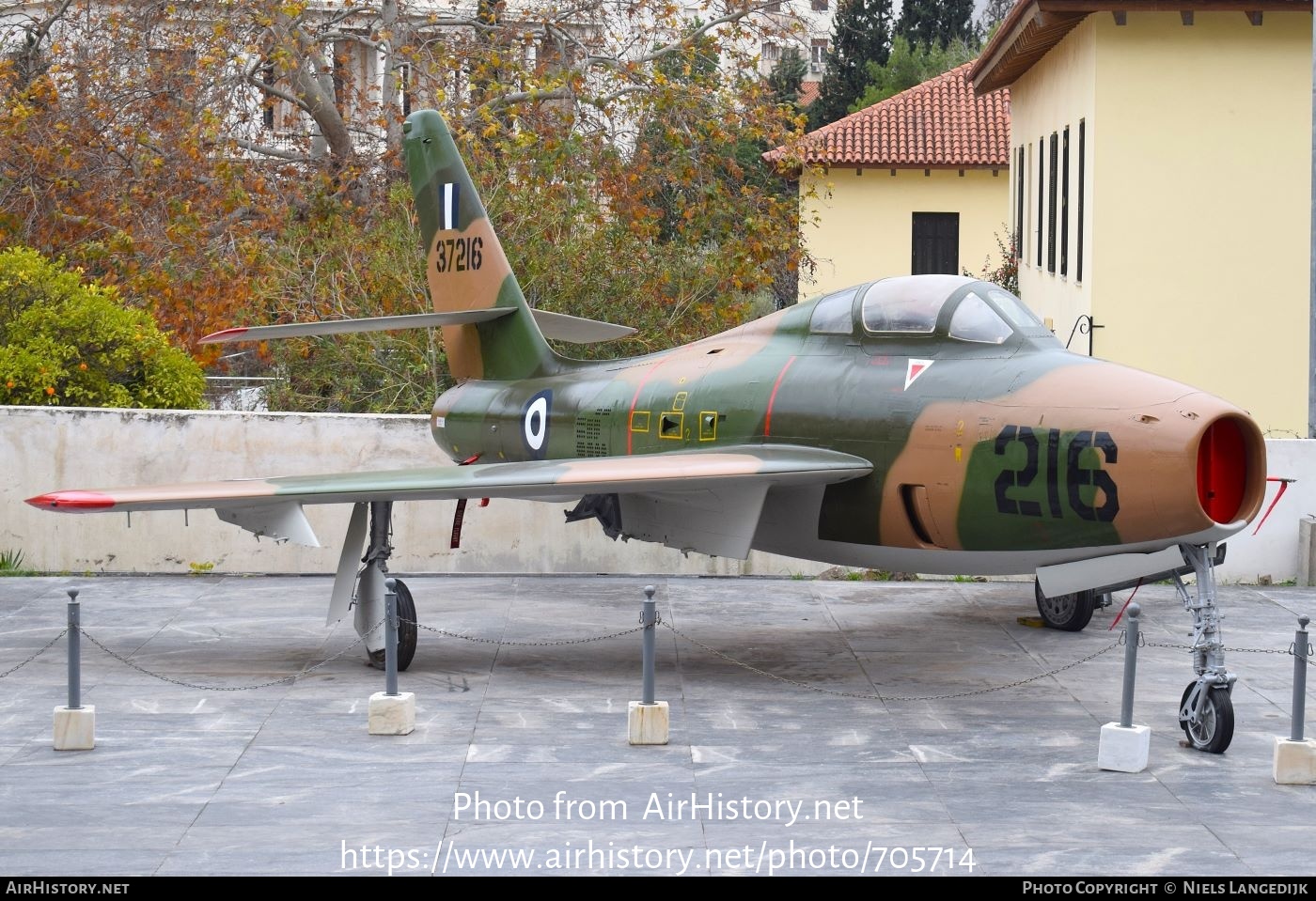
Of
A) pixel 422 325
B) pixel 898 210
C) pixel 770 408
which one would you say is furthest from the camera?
pixel 898 210

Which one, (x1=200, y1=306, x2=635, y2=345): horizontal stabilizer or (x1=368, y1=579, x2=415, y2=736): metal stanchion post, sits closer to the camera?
(x1=368, y1=579, x2=415, y2=736): metal stanchion post

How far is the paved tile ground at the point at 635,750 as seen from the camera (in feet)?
26.0

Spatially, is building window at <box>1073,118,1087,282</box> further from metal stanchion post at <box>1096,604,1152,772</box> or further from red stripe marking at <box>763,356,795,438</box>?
metal stanchion post at <box>1096,604,1152,772</box>

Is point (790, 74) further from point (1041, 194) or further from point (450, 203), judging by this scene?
point (450, 203)

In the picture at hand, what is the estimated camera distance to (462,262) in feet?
49.5

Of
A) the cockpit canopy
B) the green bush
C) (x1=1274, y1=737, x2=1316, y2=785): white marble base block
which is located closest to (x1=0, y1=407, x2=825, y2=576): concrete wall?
the green bush

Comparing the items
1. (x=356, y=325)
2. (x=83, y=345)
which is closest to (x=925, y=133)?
(x=83, y=345)

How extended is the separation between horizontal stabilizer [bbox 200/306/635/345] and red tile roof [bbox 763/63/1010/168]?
26955 millimetres

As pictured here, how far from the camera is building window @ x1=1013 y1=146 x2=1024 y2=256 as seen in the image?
3272 centimetres

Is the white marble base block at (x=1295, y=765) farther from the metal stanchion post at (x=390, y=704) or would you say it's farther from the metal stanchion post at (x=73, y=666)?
the metal stanchion post at (x=73, y=666)

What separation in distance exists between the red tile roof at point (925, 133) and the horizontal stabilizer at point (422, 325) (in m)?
27.0

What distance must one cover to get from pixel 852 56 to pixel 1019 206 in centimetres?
2832

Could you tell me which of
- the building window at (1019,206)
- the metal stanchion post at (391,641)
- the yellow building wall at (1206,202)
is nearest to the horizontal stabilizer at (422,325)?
the metal stanchion post at (391,641)
